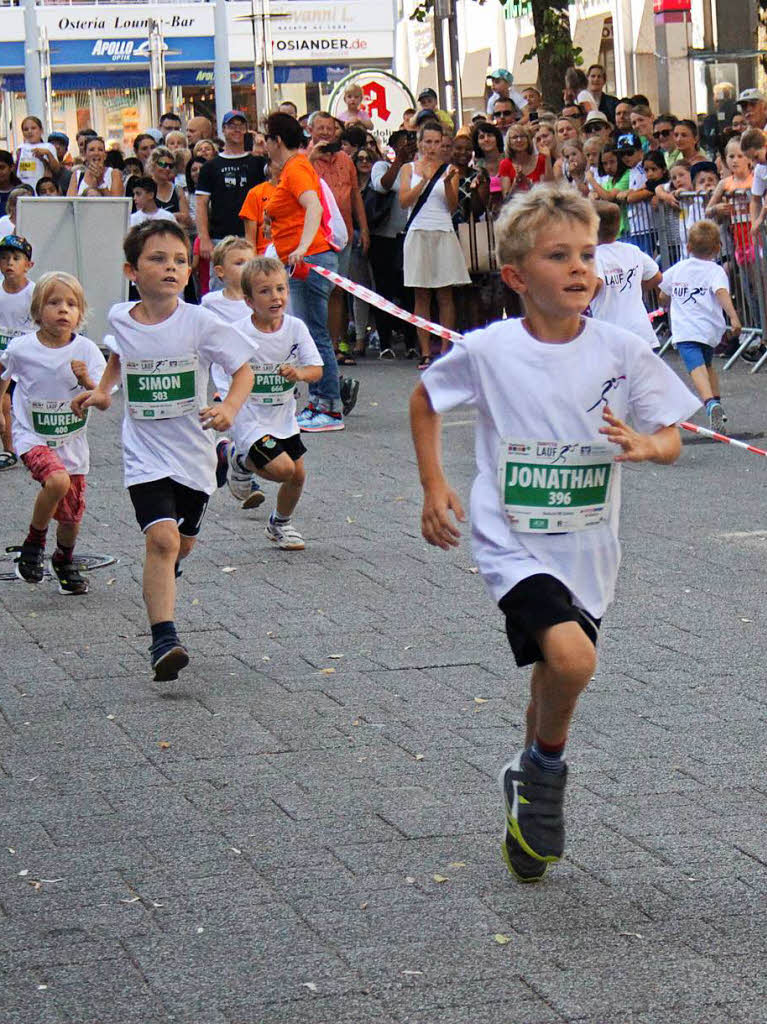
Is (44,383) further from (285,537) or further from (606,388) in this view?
(606,388)

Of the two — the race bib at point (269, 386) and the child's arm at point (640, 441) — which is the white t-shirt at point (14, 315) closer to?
the race bib at point (269, 386)

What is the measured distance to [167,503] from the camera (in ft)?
23.1

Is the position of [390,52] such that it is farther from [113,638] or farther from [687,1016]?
[687,1016]

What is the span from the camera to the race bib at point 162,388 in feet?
23.5

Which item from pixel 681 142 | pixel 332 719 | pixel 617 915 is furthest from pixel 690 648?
pixel 681 142

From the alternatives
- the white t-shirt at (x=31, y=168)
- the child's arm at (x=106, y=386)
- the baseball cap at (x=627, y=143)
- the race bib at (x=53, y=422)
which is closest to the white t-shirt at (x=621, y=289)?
the race bib at (x=53, y=422)

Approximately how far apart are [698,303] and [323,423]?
307 centimetres

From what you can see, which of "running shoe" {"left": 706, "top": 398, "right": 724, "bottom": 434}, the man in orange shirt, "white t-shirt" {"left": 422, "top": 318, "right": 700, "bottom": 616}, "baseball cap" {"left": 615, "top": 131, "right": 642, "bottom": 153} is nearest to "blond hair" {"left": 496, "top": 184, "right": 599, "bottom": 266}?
"white t-shirt" {"left": 422, "top": 318, "right": 700, "bottom": 616}

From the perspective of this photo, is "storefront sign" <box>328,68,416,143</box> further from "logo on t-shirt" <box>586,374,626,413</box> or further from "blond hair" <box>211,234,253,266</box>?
"logo on t-shirt" <box>586,374,626,413</box>

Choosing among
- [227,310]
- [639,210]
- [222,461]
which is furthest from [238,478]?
[639,210]

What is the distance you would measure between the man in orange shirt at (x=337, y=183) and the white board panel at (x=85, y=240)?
7.54ft

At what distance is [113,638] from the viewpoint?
24.9ft

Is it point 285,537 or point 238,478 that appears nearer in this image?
point 285,537

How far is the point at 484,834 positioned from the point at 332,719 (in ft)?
4.32
